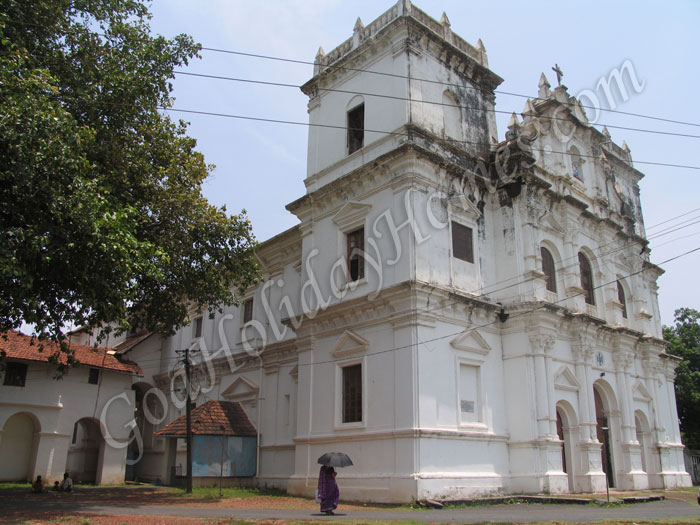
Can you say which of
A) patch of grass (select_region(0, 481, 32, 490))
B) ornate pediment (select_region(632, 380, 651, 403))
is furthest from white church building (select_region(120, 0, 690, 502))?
patch of grass (select_region(0, 481, 32, 490))

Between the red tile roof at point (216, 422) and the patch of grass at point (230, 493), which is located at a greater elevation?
the red tile roof at point (216, 422)

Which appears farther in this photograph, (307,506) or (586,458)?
(586,458)

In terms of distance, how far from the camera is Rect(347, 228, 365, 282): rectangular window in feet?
59.7

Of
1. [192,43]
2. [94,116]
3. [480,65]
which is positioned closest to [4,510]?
[94,116]

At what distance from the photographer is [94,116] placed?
14.7 meters

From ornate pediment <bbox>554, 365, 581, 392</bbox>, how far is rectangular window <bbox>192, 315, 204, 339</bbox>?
58.4ft

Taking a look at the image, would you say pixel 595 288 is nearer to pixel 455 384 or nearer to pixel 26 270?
pixel 455 384

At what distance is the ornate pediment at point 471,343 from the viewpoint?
1683cm

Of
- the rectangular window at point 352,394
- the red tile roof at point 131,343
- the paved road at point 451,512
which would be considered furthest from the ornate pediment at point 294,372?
the red tile roof at point 131,343

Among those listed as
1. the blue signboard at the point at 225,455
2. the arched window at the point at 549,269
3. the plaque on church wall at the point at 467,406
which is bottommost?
the blue signboard at the point at 225,455

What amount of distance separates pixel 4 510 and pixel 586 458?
52.5 feet

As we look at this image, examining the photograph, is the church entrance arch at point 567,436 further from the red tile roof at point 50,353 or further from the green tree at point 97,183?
the red tile roof at point 50,353

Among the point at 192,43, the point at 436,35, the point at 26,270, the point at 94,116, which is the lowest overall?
the point at 26,270

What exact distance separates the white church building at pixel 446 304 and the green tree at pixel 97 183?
395 centimetres
